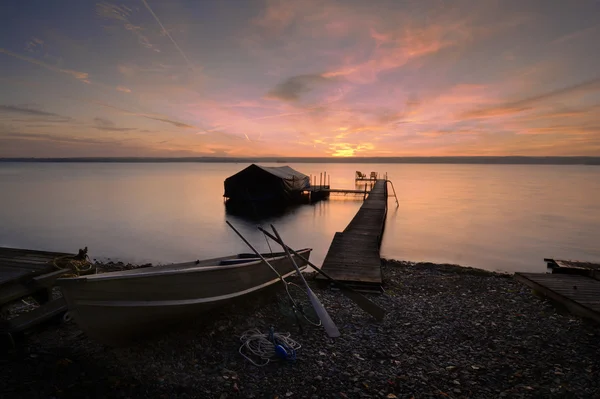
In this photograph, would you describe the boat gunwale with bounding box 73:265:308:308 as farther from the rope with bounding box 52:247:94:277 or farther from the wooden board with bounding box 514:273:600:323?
the wooden board with bounding box 514:273:600:323

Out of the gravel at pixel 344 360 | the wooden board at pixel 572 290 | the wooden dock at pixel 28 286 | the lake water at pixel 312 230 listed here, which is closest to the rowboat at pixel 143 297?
the gravel at pixel 344 360

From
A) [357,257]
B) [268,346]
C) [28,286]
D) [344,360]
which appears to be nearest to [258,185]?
[357,257]

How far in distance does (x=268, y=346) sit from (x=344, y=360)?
151cm

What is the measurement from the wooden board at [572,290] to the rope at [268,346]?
655 cm

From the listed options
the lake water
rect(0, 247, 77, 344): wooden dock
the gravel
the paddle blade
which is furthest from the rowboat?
the lake water

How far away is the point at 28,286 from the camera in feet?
22.7

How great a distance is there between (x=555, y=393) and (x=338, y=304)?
15.8 feet

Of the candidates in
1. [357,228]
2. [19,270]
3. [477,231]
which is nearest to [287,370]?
[19,270]

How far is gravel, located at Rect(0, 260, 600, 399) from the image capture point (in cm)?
535

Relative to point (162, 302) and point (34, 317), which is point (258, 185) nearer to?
point (34, 317)

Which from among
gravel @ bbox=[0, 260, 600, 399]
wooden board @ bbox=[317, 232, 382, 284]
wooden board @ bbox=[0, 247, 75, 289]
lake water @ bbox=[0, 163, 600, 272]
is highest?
wooden board @ bbox=[0, 247, 75, 289]

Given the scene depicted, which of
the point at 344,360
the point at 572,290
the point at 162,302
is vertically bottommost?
the point at 344,360

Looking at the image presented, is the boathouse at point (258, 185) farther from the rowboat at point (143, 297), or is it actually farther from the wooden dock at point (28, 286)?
the rowboat at point (143, 297)

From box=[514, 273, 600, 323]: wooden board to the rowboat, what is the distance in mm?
7809
